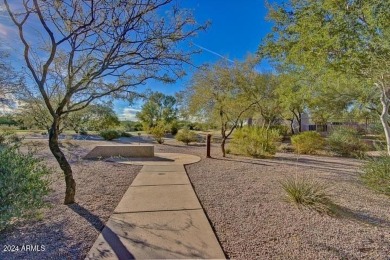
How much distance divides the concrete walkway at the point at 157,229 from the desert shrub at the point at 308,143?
10790mm

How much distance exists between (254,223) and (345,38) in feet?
15.7

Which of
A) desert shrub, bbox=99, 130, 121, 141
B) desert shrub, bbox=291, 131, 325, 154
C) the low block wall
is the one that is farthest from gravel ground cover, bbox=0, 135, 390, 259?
desert shrub, bbox=99, 130, 121, 141

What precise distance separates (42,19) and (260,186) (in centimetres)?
606

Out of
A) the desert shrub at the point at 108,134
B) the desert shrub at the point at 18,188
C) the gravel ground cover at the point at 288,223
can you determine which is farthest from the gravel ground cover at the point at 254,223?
the desert shrub at the point at 108,134

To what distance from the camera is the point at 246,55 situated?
1331 cm

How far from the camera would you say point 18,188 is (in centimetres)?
309

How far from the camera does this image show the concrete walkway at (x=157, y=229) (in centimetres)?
291

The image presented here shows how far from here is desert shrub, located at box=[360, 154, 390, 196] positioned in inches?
217

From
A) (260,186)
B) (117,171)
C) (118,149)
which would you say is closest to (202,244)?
(260,186)

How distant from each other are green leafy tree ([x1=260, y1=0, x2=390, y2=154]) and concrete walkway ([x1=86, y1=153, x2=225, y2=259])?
4.90 m

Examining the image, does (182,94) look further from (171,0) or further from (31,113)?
(171,0)

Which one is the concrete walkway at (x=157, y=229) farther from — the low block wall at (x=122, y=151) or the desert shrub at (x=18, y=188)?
the low block wall at (x=122, y=151)

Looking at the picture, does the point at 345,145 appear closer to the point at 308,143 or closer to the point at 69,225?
the point at 308,143

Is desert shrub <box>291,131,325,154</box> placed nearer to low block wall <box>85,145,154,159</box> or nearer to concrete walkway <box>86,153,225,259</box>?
low block wall <box>85,145,154,159</box>
